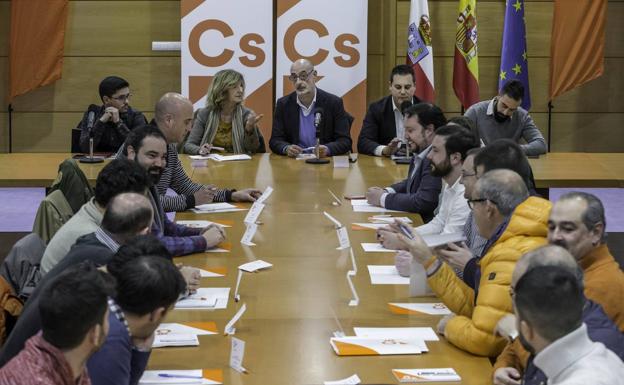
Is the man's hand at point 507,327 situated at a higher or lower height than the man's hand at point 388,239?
lower

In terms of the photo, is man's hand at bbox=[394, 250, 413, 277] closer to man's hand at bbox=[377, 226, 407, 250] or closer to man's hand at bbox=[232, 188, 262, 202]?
man's hand at bbox=[377, 226, 407, 250]

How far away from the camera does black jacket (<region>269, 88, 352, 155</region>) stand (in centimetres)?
752

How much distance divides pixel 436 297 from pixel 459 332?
0.60 metres

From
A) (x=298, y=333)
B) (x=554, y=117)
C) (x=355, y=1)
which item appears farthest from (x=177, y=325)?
(x=554, y=117)

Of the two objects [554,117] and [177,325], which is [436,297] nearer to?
[177,325]

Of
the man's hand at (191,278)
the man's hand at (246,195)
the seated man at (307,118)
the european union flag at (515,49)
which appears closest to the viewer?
the man's hand at (191,278)

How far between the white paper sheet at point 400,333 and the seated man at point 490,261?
0.16 ft

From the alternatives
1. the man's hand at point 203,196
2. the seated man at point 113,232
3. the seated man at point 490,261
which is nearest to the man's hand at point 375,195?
the man's hand at point 203,196

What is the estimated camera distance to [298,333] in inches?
131

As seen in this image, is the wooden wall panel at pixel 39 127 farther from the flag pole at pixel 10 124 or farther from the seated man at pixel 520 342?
the seated man at pixel 520 342

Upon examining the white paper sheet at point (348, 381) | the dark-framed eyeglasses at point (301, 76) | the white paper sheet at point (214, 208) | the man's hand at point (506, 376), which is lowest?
the white paper sheet at point (348, 381)

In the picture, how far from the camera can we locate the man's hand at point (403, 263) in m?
4.02

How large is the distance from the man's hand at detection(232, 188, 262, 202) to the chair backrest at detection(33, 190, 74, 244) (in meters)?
1.33

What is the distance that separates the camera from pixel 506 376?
2854mm
